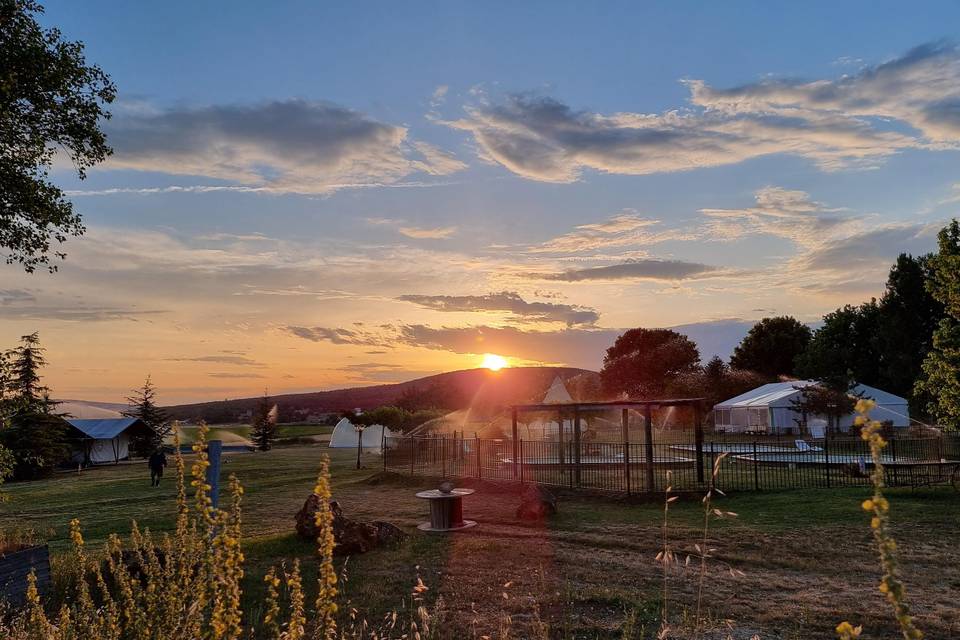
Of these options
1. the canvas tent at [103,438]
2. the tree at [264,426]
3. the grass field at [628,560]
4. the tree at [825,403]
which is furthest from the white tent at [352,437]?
the grass field at [628,560]

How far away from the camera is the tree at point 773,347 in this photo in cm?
7219

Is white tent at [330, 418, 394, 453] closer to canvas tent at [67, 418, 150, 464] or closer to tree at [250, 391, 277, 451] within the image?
tree at [250, 391, 277, 451]

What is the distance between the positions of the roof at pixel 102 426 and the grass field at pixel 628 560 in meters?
27.2

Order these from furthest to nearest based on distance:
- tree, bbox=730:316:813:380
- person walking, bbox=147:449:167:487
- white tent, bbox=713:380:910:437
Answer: tree, bbox=730:316:813:380
white tent, bbox=713:380:910:437
person walking, bbox=147:449:167:487

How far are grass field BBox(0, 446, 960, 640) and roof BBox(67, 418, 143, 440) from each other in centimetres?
2722

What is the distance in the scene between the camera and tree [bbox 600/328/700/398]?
78.2 metres

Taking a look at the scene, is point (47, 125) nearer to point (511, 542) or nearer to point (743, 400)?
point (511, 542)

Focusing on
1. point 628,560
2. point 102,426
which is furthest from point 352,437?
point 628,560

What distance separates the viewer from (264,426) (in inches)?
2125

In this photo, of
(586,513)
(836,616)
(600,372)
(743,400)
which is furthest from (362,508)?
(600,372)

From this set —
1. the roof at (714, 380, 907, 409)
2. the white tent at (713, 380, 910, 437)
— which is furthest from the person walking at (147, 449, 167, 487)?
the roof at (714, 380, 907, 409)

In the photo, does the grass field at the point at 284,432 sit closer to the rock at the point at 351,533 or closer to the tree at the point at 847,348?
the tree at the point at 847,348

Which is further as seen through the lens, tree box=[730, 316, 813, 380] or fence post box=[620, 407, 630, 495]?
tree box=[730, 316, 813, 380]

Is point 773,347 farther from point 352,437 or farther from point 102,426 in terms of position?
point 102,426
